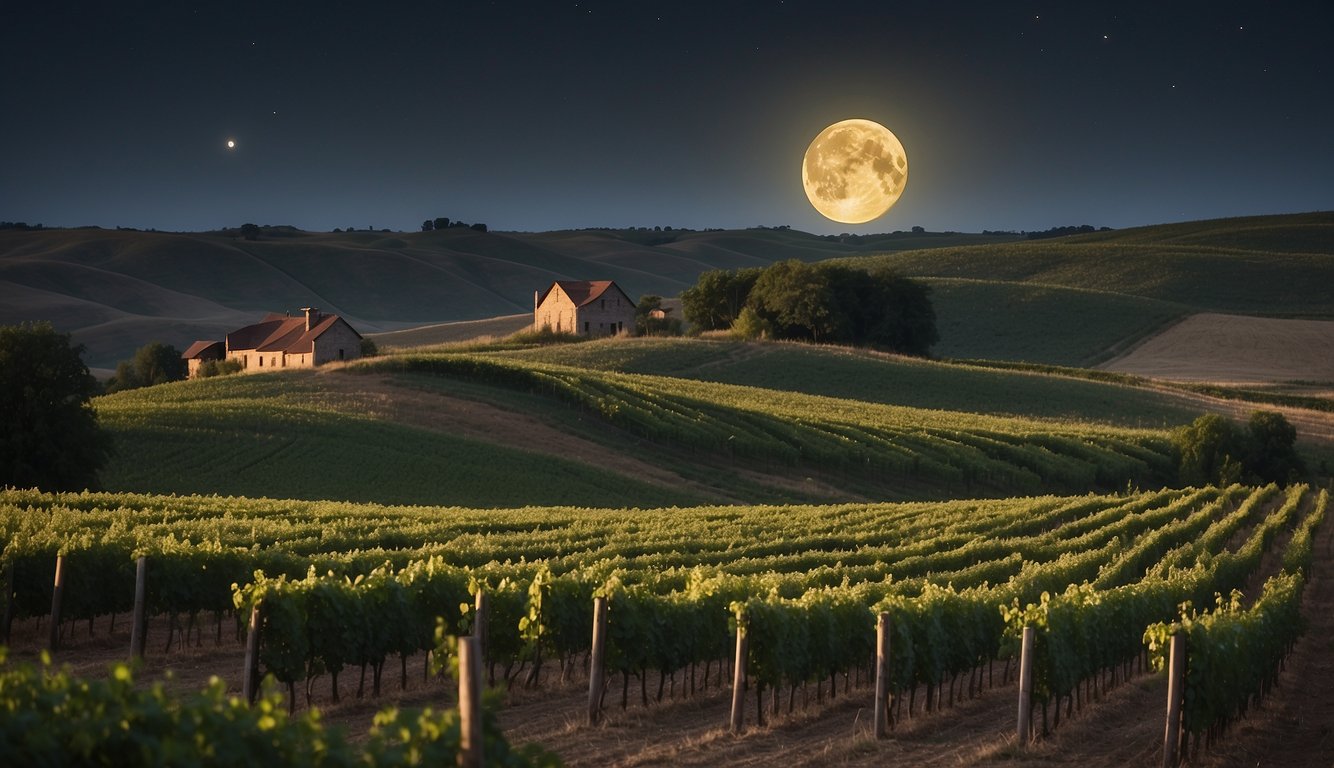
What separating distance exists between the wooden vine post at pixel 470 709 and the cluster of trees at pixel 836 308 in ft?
278

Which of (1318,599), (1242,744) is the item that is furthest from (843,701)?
(1318,599)

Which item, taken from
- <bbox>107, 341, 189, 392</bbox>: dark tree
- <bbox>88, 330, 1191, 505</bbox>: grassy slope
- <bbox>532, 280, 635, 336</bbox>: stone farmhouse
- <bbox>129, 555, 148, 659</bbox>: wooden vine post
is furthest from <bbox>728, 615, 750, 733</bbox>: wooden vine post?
<bbox>532, 280, 635, 336</bbox>: stone farmhouse

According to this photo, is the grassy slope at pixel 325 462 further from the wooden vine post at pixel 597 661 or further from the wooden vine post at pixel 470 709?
the wooden vine post at pixel 470 709

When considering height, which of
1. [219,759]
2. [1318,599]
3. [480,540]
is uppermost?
[219,759]

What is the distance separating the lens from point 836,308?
310 ft

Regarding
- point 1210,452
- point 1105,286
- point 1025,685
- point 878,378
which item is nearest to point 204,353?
point 878,378

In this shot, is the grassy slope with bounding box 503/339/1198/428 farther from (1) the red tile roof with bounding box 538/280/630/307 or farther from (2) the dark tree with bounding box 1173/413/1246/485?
(1) the red tile roof with bounding box 538/280/630/307

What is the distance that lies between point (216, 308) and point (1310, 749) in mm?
169815

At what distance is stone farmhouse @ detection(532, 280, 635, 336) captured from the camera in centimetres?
10025

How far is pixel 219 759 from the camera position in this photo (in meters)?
6.55

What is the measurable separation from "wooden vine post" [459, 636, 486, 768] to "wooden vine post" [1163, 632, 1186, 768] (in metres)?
8.63

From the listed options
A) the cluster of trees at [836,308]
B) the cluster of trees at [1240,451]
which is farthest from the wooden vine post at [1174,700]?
the cluster of trees at [836,308]

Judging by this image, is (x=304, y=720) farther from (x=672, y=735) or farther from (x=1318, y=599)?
(x=1318, y=599)

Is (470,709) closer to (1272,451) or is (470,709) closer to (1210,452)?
(1210,452)
